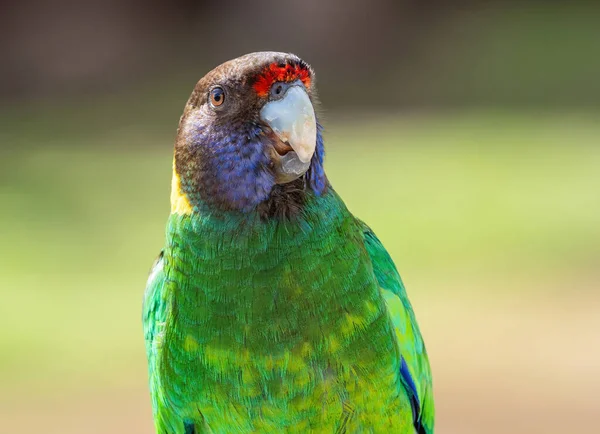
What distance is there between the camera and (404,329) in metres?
2.46

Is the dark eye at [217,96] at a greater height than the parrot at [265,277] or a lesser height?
greater

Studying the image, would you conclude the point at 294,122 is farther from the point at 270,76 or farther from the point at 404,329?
the point at 404,329

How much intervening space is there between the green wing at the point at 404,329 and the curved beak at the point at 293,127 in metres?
0.42

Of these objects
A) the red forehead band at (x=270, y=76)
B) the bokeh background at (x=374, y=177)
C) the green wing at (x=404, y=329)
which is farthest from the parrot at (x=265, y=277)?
the bokeh background at (x=374, y=177)

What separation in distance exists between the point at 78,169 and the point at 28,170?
558 millimetres

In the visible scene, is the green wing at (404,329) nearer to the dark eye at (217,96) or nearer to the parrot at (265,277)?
the parrot at (265,277)

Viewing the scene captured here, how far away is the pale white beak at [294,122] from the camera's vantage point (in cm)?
202

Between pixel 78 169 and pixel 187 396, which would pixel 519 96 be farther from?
pixel 187 396

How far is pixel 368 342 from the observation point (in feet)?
7.22

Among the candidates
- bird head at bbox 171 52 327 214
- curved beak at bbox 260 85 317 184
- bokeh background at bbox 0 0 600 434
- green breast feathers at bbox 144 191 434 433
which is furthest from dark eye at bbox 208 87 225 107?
bokeh background at bbox 0 0 600 434

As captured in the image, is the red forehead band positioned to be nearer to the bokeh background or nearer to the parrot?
the parrot

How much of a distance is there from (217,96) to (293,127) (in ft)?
0.73

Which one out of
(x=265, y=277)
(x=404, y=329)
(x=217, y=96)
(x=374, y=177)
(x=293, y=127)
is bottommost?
(x=404, y=329)

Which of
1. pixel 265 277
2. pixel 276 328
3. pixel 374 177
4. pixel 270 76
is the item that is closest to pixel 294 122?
pixel 270 76
